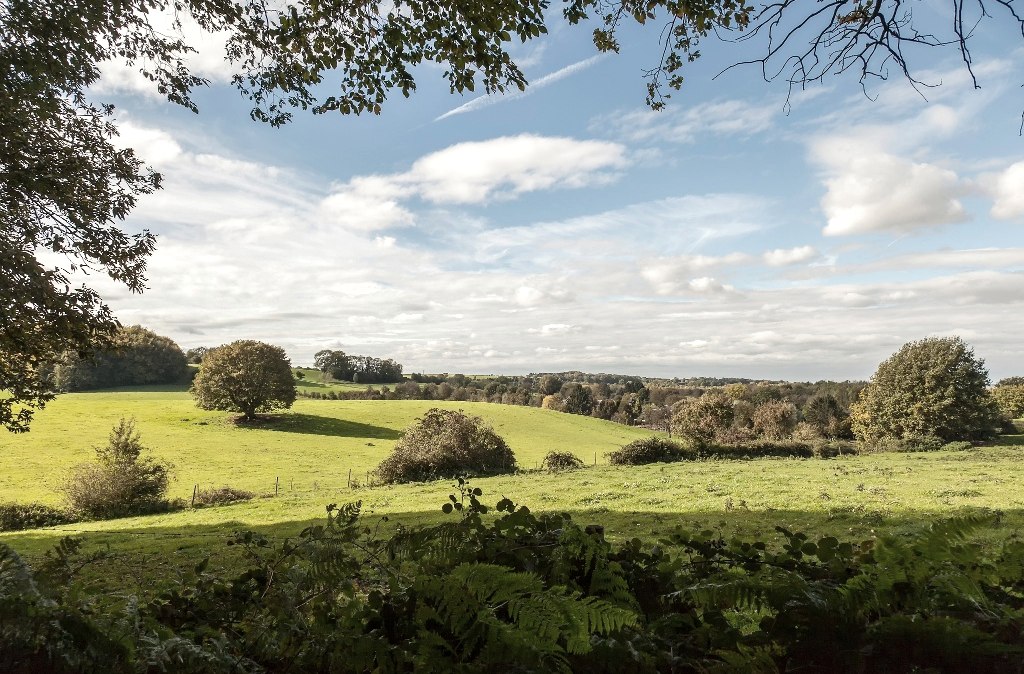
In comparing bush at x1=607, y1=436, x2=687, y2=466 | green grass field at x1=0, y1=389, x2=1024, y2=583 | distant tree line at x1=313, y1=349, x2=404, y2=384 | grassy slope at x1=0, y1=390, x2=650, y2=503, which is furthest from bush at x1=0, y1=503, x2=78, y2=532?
distant tree line at x1=313, y1=349, x2=404, y2=384

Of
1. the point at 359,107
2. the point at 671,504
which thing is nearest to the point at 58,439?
the point at 671,504

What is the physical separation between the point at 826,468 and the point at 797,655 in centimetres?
3154

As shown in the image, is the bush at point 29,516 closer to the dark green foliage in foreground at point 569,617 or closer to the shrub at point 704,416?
the dark green foliage in foreground at point 569,617

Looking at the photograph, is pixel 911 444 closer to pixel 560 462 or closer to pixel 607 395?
pixel 560 462

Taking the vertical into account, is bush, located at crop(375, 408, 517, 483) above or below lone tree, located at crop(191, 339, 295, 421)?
below

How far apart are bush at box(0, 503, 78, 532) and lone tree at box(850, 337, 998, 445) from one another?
53.3 meters

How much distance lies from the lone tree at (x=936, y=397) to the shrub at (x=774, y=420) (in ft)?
19.8

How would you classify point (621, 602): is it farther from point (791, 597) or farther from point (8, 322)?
point (8, 322)

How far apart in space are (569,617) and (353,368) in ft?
355

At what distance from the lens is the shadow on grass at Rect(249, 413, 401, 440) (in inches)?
2167

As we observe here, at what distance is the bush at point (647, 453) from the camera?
35.7m

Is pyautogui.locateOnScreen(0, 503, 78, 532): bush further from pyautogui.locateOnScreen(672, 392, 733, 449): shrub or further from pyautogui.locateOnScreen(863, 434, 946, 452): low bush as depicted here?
pyautogui.locateOnScreen(863, 434, 946, 452): low bush

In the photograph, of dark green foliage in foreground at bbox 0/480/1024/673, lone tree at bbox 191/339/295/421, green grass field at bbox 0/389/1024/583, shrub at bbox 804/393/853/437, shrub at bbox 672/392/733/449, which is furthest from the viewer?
shrub at bbox 804/393/853/437

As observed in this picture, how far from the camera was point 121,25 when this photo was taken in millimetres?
8734
